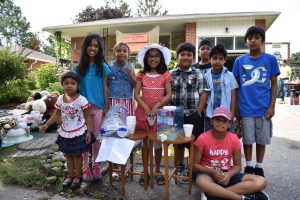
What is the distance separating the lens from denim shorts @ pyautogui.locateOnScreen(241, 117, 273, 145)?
3.42 m

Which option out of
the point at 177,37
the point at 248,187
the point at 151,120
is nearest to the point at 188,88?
the point at 151,120

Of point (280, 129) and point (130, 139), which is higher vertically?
point (130, 139)

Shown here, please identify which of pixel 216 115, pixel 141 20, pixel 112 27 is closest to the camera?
pixel 216 115

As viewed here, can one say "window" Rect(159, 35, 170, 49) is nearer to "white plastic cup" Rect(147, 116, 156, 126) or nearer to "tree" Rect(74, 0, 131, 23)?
"white plastic cup" Rect(147, 116, 156, 126)

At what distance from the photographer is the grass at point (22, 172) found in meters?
3.62

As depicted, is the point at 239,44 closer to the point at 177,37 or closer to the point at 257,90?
the point at 177,37

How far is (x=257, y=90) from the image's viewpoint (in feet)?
11.1

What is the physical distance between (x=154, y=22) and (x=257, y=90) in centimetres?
1039

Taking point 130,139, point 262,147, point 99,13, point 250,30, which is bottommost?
point 262,147

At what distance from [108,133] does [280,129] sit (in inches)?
226

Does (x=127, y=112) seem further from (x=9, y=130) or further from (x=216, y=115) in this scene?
(x=9, y=130)

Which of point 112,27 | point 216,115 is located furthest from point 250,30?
point 112,27

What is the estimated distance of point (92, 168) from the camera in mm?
3619

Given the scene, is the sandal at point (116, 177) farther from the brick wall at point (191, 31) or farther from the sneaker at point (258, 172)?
the brick wall at point (191, 31)
